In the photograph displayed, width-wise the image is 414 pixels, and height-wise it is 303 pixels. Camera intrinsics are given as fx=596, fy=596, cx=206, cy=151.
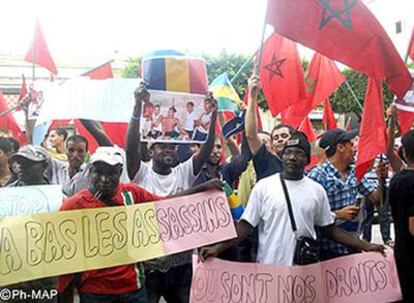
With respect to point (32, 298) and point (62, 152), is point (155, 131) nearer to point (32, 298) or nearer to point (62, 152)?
point (32, 298)

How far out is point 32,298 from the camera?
332 centimetres

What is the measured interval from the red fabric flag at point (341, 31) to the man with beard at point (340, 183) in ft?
1.87

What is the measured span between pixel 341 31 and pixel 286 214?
1474 mm

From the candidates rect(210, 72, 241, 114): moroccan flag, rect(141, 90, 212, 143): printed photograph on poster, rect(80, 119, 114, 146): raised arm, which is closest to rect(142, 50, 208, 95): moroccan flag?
rect(141, 90, 212, 143): printed photograph on poster

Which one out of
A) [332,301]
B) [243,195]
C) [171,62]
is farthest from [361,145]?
[171,62]

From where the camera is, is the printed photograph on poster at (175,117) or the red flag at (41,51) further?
the red flag at (41,51)

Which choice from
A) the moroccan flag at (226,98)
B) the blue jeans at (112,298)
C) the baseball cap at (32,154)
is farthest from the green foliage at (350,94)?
the blue jeans at (112,298)

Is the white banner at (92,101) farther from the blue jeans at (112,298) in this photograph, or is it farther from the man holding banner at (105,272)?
the blue jeans at (112,298)

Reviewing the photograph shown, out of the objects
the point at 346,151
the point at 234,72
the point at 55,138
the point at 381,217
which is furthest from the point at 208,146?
the point at 234,72

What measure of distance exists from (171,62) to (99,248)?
4.55ft

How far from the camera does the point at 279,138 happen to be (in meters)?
4.77

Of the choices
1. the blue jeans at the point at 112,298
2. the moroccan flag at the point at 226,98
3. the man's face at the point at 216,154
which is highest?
the moroccan flag at the point at 226,98

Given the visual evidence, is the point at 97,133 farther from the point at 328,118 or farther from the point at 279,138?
the point at 328,118

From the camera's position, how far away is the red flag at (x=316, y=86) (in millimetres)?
6133
